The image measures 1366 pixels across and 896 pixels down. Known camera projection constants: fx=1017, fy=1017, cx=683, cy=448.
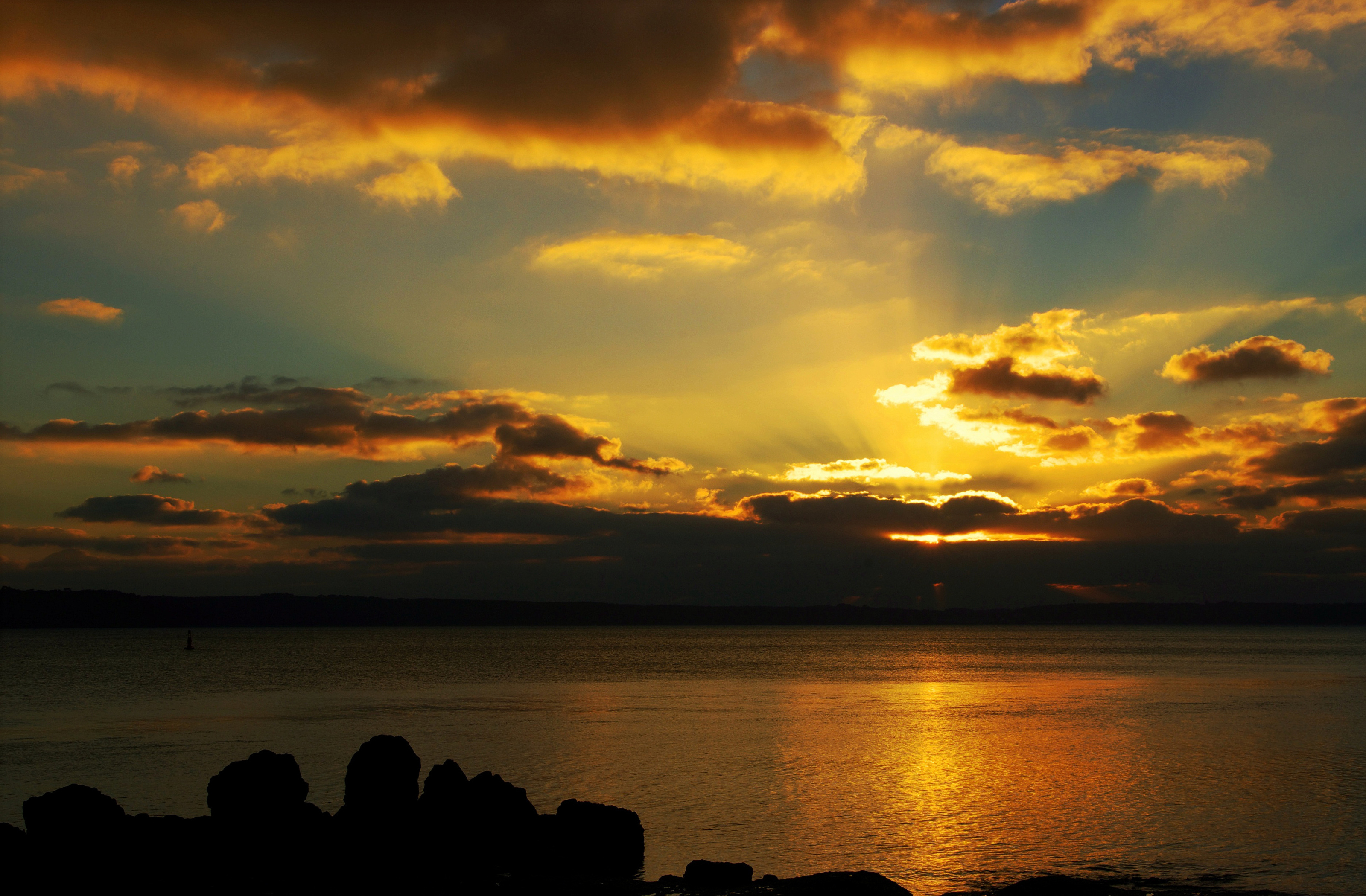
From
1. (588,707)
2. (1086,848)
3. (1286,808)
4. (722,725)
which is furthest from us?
(588,707)

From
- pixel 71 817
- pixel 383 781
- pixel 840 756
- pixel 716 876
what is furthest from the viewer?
pixel 840 756

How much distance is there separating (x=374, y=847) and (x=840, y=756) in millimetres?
26071

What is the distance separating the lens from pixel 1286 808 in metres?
34.9

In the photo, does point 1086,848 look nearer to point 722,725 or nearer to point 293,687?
point 722,725

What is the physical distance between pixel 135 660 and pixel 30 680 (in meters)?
45.1

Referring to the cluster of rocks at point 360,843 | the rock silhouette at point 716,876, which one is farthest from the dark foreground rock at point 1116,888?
the rock silhouette at point 716,876

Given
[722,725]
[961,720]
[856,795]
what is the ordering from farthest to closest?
[961,720]
[722,725]
[856,795]

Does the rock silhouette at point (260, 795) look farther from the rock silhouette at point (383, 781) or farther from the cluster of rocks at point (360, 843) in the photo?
the rock silhouette at point (383, 781)

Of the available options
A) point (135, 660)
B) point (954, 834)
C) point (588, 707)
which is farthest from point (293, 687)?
point (954, 834)

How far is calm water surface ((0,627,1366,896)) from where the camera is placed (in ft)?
98.1

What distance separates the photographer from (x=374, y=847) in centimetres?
2773

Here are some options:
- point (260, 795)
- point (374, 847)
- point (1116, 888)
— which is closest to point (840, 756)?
point (1116, 888)

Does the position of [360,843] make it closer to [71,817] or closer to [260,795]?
[260,795]

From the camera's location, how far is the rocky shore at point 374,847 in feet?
81.0
